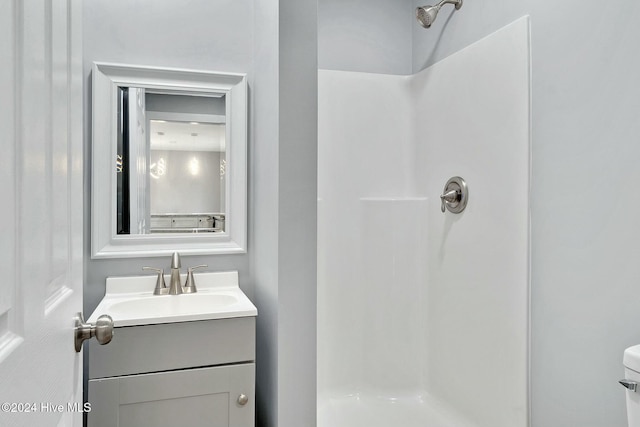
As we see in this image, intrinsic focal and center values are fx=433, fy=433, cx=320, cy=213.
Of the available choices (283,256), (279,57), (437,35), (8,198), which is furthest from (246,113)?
(8,198)

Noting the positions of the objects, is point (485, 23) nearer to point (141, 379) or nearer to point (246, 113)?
point (246, 113)

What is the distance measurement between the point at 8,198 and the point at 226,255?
1608 mm

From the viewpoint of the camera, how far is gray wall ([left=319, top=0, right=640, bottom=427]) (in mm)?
1235

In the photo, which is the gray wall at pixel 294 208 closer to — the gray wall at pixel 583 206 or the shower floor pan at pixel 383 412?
the shower floor pan at pixel 383 412

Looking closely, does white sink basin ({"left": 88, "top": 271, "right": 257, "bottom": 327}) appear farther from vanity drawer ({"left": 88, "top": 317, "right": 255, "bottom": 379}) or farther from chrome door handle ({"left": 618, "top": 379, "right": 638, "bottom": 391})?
chrome door handle ({"left": 618, "top": 379, "right": 638, "bottom": 391})

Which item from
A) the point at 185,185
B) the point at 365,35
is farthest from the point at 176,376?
the point at 365,35

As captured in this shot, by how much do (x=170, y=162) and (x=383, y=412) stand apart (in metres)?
1.56

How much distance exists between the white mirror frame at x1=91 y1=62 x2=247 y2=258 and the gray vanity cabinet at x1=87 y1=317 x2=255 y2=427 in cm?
51

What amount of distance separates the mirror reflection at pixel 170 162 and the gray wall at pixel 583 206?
4.38ft

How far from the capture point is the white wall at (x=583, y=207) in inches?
48.6

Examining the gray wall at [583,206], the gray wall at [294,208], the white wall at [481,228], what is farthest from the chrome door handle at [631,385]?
the gray wall at [294,208]

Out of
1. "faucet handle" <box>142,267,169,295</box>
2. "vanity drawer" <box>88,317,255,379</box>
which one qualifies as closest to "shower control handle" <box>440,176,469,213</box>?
"vanity drawer" <box>88,317,255,379</box>

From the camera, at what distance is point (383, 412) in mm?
2113

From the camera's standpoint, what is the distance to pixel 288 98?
4.55 ft
